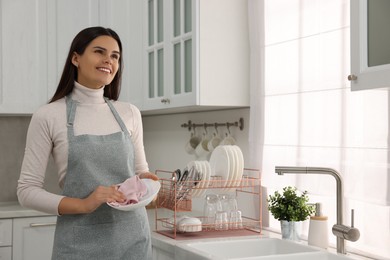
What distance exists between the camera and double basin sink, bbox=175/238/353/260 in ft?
7.17

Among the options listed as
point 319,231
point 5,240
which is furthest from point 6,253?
point 319,231

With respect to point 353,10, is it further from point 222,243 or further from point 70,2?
point 70,2

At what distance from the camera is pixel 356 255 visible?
2197mm

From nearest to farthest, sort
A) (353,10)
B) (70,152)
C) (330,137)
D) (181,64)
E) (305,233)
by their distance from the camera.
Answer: (353,10) → (70,152) → (330,137) → (305,233) → (181,64)

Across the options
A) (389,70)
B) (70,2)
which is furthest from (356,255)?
(70,2)

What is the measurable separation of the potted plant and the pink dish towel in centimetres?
68

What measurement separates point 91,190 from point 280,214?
82 cm

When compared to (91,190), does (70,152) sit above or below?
above

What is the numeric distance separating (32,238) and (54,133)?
1728mm

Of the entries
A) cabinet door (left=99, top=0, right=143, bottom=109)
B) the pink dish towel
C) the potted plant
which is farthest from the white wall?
the pink dish towel

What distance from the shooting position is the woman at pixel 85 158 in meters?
1.99

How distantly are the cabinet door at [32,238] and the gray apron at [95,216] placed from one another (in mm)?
1599

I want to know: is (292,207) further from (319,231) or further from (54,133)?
(54,133)

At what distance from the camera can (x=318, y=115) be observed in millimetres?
2479
